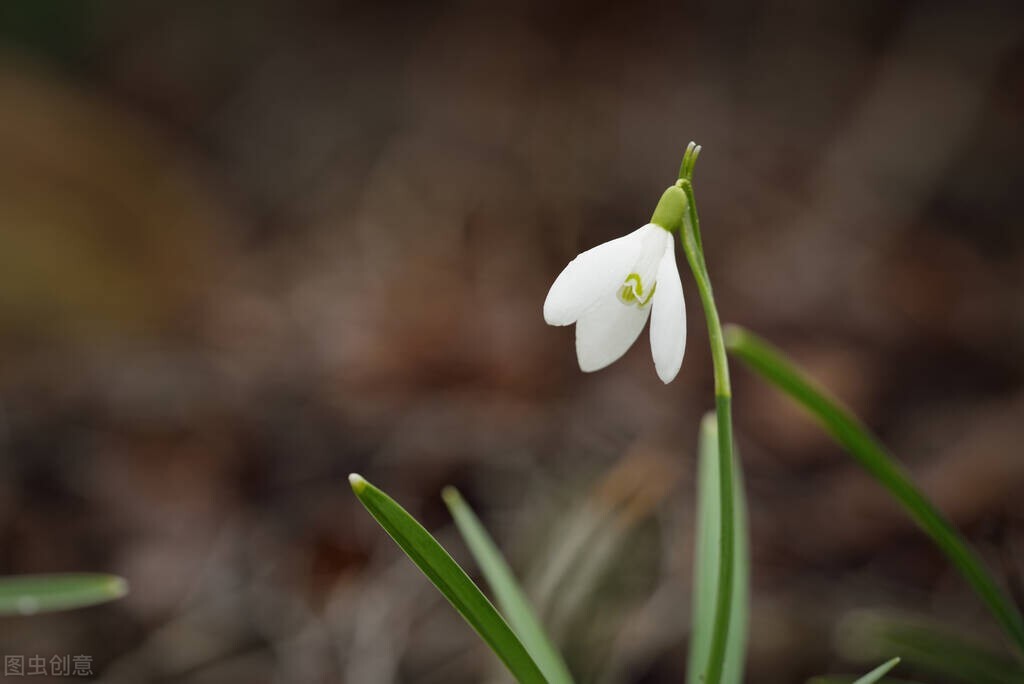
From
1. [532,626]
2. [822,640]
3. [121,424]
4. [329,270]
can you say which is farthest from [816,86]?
[532,626]

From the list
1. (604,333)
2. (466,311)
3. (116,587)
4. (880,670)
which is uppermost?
(466,311)

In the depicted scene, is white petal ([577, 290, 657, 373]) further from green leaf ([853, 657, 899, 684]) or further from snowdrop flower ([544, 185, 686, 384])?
green leaf ([853, 657, 899, 684])

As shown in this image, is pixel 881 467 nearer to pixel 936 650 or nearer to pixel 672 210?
pixel 936 650

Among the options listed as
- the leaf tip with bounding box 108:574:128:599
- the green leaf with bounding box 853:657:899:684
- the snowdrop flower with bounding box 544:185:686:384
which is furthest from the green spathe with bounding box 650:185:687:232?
the leaf tip with bounding box 108:574:128:599

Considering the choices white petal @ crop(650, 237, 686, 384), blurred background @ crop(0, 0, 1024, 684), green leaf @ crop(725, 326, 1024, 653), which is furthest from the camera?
blurred background @ crop(0, 0, 1024, 684)

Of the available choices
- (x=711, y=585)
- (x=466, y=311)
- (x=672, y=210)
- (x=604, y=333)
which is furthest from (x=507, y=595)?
(x=466, y=311)
